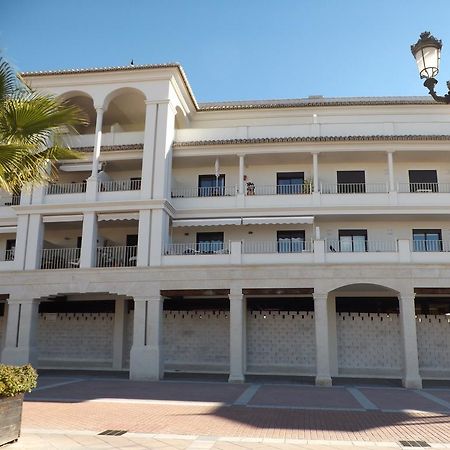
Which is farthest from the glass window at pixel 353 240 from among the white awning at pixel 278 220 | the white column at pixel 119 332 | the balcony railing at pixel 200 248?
the white column at pixel 119 332

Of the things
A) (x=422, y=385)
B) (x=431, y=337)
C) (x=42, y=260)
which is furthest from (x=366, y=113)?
(x=42, y=260)

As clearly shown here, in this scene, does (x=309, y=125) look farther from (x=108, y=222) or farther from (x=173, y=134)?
(x=108, y=222)

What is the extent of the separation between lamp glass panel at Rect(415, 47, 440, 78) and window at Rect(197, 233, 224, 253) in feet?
50.2

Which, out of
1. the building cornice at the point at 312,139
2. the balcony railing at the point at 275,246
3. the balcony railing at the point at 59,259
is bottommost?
the balcony railing at the point at 59,259

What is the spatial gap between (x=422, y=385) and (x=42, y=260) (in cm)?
1734

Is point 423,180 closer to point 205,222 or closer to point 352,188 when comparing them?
point 352,188

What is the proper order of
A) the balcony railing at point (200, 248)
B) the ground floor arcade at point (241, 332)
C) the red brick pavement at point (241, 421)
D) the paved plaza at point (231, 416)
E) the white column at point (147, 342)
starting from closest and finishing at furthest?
1. the paved plaza at point (231, 416)
2. the red brick pavement at point (241, 421)
3. the white column at point (147, 342)
4. the ground floor arcade at point (241, 332)
5. the balcony railing at point (200, 248)

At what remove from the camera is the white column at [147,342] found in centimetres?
1970

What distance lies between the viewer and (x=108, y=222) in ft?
77.2

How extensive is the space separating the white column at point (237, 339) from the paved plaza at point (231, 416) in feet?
4.52

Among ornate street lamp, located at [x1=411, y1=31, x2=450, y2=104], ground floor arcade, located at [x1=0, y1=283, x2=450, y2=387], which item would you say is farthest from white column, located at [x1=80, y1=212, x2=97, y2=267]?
ornate street lamp, located at [x1=411, y1=31, x2=450, y2=104]

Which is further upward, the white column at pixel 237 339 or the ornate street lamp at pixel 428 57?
the ornate street lamp at pixel 428 57

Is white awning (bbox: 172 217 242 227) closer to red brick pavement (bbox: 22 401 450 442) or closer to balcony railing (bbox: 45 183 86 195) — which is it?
balcony railing (bbox: 45 183 86 195)

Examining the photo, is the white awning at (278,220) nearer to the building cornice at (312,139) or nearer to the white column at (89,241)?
the building cornice at (312,139)
